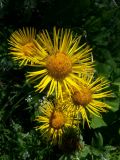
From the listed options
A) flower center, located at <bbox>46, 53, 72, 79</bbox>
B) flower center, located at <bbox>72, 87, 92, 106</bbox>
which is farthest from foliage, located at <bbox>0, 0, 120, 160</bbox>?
flower center, located at <bbox>46, 53, 72, 79</bbox>

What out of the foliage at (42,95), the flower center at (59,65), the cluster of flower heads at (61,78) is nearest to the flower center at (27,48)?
the cluster of flower heads at (61,78)

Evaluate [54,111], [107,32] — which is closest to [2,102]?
[54,111]

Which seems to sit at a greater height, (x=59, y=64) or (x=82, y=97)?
(x=59, y=64)

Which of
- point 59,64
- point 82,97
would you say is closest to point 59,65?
point 59,64

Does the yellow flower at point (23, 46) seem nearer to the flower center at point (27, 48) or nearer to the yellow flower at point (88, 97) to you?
the flower center at point (27, 48)

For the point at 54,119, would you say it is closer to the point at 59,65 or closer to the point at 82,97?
the point at 82,97

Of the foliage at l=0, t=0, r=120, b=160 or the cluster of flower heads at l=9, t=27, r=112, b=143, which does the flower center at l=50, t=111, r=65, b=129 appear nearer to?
the cluster of flower heads at l=9, t=27, r=112, b=143

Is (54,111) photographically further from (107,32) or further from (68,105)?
(107,32)
